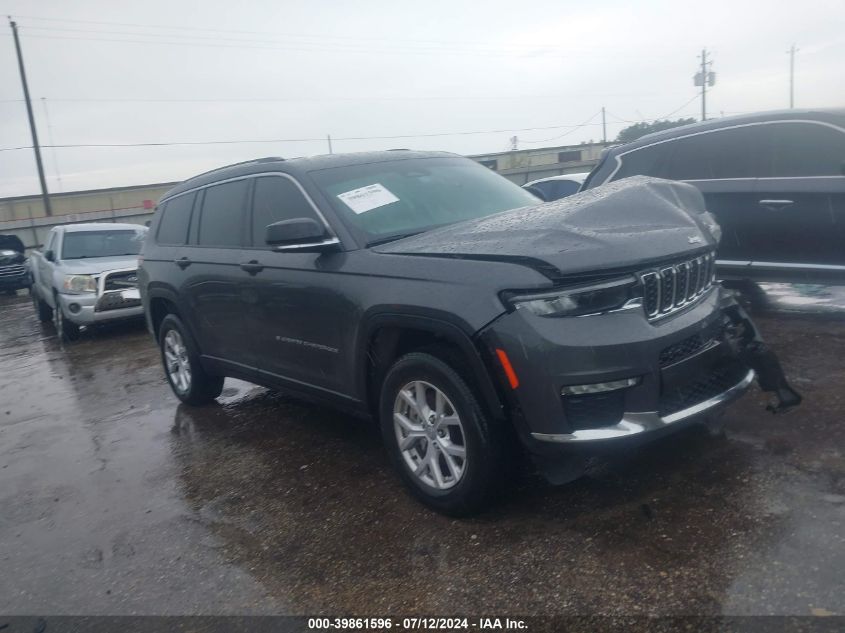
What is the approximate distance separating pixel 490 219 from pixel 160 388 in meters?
4.62

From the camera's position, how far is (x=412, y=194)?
462 cm

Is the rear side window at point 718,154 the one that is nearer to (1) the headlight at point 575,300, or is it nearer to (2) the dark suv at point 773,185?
(2) the dark suv at point 773,185

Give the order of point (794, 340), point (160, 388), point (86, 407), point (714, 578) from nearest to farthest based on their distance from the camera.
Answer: point (714, 578) → point (794, 340) → point (86, 407) → point (160, 388)

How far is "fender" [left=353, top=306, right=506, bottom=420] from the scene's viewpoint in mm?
3305

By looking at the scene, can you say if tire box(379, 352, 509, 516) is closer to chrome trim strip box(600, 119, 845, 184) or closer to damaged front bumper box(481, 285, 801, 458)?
damaged front bumper box(481, 285, 801, 458)

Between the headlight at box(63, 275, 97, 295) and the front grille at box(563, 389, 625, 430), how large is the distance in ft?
31.2

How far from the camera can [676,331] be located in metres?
3.33

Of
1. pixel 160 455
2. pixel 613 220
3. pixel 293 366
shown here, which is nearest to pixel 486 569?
pixel 613 220

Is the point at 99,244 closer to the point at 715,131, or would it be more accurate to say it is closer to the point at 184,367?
the point at 184,367

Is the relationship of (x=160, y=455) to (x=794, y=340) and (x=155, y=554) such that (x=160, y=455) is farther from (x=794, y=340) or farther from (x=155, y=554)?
(x=794, y=340)

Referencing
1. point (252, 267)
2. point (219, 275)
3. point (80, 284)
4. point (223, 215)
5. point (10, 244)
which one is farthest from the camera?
point (10, 244)

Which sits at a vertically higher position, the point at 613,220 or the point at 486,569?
the point at 613,220

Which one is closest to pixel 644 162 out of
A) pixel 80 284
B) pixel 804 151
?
pixel 804 151

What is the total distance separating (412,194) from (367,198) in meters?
0.32
